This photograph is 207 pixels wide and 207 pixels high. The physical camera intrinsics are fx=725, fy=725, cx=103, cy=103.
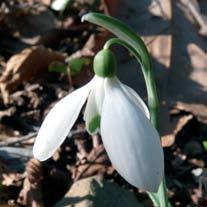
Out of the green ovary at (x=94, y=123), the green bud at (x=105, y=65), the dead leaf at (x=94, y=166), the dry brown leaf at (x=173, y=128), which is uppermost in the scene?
the green bud at (x=105, y=65)

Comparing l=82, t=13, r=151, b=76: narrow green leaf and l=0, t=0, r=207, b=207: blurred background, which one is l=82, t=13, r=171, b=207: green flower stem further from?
l=0, t=0, r=207, b=207: blurred background

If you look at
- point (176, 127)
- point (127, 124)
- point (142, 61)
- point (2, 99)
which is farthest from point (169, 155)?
point (127, 124)

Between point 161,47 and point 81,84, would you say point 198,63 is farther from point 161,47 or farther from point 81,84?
point 81,84

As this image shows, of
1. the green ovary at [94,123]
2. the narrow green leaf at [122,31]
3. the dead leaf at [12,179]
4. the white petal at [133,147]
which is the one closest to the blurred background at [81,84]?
the dead leaf at [12,179]

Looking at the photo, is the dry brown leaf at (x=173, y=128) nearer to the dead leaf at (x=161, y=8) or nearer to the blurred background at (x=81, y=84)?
the blurred background at (x=81, y=84)

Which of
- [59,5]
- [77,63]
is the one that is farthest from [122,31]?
[59,5]

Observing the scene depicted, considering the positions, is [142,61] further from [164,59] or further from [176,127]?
[164,59]
